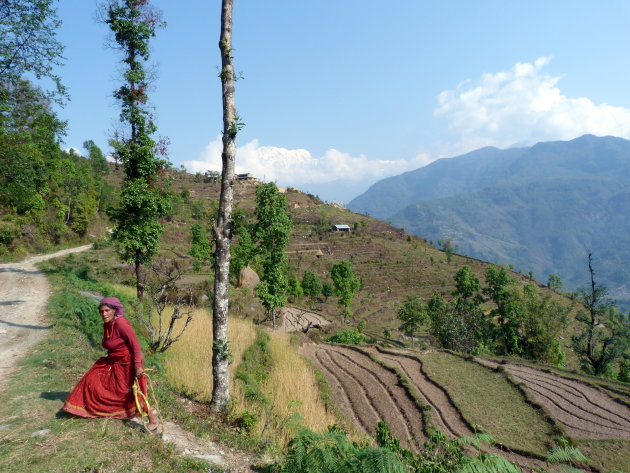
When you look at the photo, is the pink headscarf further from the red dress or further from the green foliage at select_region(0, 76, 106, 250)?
the green foliage at select_region(0, 76, 106, 250)

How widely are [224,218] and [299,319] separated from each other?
32.3 m

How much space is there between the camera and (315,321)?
1516 inches

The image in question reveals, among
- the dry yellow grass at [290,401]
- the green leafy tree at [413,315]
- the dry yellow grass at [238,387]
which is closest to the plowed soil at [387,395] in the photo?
the dry yellow grass at [290,401]

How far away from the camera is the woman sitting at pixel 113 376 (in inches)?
203

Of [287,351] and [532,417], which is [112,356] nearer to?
[287,351]

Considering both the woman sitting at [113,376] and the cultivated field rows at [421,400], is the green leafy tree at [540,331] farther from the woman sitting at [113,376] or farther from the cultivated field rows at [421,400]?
the woman sitting at [113,376]

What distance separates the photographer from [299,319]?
1510 inches

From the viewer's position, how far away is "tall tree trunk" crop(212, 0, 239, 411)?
738 cm

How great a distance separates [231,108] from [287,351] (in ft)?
39.5

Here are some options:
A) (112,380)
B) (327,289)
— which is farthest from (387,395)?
(327,289)

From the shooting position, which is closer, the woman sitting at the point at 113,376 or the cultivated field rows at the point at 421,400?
the woman sitting at the point at 113,376

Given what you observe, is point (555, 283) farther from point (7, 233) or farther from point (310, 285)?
point (7, 233)

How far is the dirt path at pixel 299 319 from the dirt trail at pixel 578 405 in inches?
737

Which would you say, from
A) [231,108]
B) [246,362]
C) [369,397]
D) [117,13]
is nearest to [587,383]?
[369,397]
